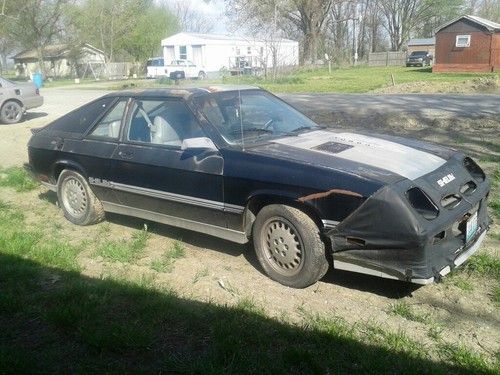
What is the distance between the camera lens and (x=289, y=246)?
4020 mm

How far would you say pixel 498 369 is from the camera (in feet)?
9.45

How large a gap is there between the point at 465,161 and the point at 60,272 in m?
3.53

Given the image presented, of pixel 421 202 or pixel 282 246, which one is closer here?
pixel 421 202

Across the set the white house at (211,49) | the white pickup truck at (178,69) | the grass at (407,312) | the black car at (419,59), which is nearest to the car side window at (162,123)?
the grass at (407,312)

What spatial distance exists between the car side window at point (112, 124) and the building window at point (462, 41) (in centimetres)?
3363

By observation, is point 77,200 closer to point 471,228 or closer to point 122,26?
point 471,228

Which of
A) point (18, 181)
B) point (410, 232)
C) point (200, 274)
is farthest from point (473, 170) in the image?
point (18, 181)

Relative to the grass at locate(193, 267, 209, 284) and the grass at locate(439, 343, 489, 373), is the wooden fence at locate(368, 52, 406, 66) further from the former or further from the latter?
the grass at locate(439, 343, 489, 373)

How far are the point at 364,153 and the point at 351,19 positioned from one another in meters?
60.4

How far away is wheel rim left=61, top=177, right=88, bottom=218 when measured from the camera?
5684 millimetres

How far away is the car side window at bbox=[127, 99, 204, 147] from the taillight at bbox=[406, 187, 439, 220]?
185cm

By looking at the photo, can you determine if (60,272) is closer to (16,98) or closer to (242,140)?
(242,140)

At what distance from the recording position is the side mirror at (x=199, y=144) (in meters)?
4.38

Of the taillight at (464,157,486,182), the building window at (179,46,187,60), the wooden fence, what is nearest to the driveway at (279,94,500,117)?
the taillight at (464,157,486,182)
